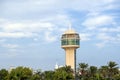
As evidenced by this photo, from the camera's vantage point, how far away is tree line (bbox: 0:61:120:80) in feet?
327

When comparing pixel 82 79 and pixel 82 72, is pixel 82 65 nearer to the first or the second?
pixel 82 72

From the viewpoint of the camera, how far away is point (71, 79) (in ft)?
334

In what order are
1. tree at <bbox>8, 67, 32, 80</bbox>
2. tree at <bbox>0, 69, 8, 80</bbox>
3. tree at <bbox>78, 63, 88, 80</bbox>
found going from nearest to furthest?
tree at <bbox>8, 67, 32, 80</bbox> → tree at <bbox>0, 69, 8, 80</bbox> → tree at <bbox>78, 63, 88, 80</bbox>

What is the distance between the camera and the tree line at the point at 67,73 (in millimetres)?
99812

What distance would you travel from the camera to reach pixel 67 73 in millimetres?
103312

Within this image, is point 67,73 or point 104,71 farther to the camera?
point 104,71

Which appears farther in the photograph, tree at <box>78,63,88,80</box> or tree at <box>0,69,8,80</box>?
tree at <box>78,63,88,80</box>

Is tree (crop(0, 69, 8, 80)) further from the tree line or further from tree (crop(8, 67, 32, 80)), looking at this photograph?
tree (crop(8, 67, 32, 80))

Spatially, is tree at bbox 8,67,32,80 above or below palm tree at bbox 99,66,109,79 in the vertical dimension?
below

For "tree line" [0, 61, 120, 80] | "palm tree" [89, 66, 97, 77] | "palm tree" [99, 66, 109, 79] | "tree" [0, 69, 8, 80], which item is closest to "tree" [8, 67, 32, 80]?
"tree line" [0, 61, 120, 80]

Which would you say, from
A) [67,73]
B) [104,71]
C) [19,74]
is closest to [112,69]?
[104,71]

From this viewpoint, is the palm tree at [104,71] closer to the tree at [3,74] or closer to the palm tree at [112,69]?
the palm tree at [112,69]

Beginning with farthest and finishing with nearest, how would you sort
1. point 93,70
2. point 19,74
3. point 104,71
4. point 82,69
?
point 82,69 < point 93,70 < point 104,71 < point 19,74

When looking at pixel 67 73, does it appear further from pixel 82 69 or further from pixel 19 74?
→ pixel 82 69
